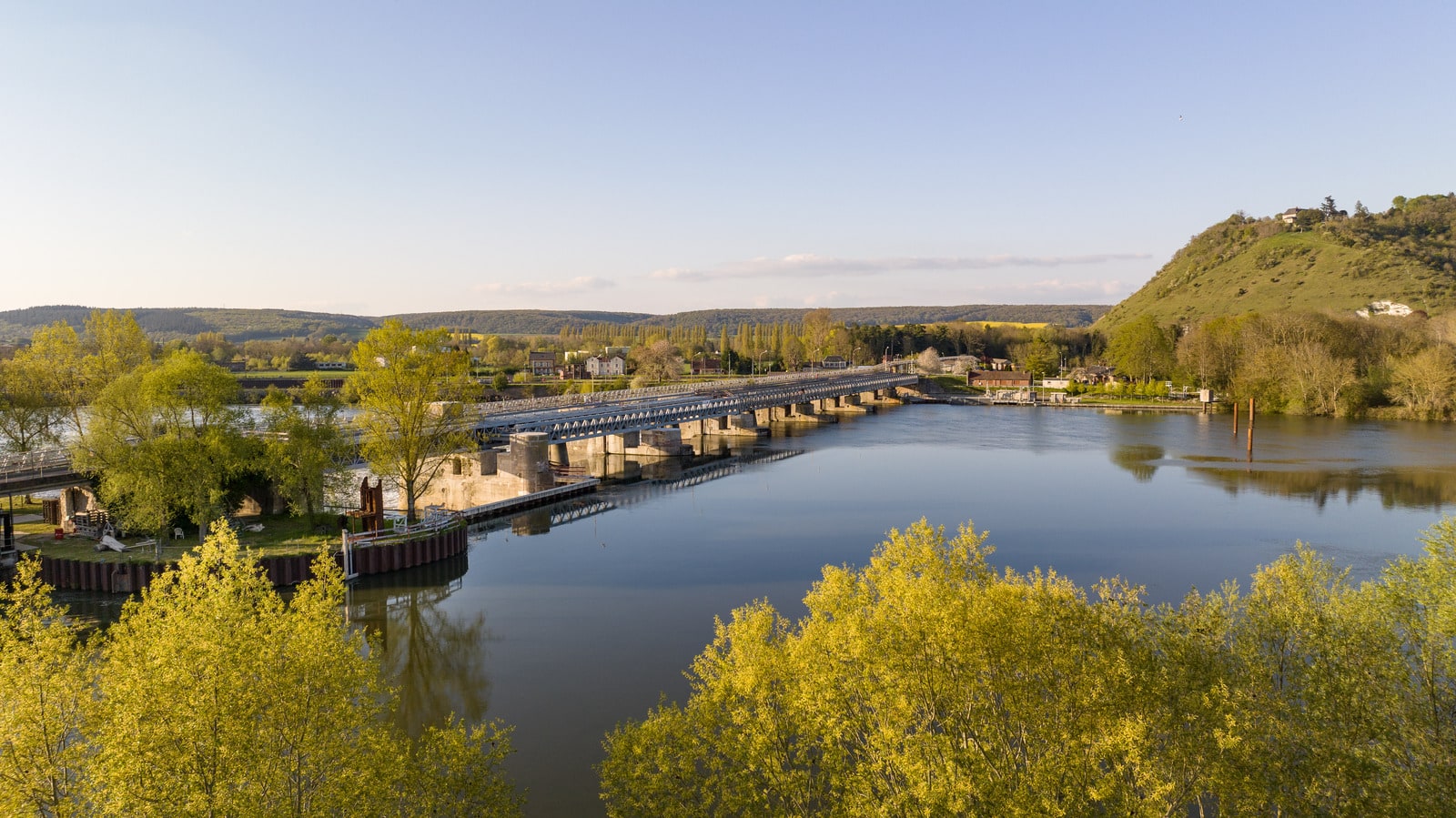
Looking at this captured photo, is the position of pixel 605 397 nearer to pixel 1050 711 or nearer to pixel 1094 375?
pixel 1050 711

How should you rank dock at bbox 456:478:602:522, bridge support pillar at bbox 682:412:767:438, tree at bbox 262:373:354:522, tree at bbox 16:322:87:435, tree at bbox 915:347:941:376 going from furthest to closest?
tree at bbox 915:347:941:376
bridge support pillar at bbox 682:412:767:438
dock at bbox 456:478:602:522
tree at bbox 16:322:87:435
tree at bbox 262:373:354:522

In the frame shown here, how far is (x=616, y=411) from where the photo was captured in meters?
70.7

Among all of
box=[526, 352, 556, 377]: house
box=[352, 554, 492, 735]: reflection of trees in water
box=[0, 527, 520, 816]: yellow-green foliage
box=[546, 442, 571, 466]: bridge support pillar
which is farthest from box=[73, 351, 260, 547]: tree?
box=[526, 352, 556, 377]: house

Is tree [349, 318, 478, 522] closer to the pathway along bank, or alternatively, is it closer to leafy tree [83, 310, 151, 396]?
the pathway along bank

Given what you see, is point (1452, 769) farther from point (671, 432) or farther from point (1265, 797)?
point (671, 432)

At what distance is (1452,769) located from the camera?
42.9 feet

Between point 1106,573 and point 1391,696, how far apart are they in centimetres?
2078

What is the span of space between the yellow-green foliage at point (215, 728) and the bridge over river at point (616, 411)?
28.7 metres

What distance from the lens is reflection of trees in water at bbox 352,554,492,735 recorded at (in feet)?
76.0

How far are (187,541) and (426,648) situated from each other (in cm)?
1487

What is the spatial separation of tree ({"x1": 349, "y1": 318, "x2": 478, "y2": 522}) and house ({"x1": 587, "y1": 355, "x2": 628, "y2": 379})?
115941 mm

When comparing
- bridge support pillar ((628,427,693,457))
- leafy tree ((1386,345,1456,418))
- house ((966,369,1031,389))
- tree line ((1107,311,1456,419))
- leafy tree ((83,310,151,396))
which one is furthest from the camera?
house ((966,369,1031,389))

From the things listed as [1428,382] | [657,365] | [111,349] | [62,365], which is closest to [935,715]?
[62,365]

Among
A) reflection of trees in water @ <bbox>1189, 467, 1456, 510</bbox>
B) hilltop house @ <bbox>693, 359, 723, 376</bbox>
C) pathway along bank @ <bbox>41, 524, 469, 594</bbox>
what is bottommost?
reflection of trees in water @ <bbox>1189, 467, 1456, 510</bbox>
